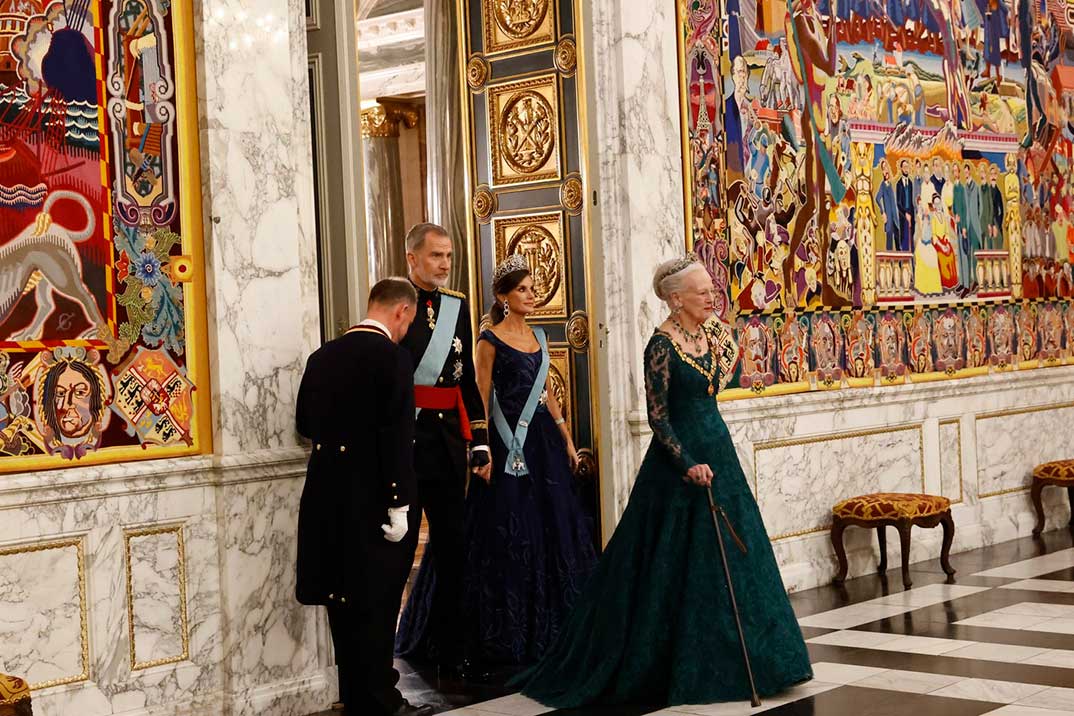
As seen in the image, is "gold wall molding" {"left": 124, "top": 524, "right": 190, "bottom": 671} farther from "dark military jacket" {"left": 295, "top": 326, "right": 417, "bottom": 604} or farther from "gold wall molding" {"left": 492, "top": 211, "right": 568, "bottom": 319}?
"gold wall molding" {"left": 492, "top": 211, "right": 568, "bottom": 319}

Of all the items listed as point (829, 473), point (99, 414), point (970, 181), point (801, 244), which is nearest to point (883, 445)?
point (829, 473)

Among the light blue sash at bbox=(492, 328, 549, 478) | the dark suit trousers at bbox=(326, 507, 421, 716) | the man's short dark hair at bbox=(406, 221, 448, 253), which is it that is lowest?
the dark suit trousers at bbox=(326, 507, 421, 716)

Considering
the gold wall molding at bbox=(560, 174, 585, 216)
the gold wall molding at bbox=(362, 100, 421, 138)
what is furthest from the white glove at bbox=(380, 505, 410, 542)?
the gold wall molding at bbox=(362, 100, 421, 138)

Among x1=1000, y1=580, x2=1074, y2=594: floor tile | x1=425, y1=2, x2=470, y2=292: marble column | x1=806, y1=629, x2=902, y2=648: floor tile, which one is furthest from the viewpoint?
x1=425, y1=2, x2=470, y2=292: marble column

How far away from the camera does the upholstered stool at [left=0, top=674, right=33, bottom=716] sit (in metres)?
3.42

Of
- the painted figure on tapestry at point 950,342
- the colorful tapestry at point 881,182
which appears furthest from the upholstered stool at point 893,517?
the painted figure on tapestry at point 950,342

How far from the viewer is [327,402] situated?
185 inches

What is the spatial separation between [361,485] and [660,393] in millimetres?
1136

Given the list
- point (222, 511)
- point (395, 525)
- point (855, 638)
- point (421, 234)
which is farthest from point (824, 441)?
point (222, 511)

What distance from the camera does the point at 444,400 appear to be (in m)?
5.57

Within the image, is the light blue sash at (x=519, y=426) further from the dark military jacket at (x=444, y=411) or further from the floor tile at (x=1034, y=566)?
the floor tile at (x=1034, y=566)

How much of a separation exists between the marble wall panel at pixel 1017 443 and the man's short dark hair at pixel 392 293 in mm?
4965

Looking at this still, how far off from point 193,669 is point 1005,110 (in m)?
6.34

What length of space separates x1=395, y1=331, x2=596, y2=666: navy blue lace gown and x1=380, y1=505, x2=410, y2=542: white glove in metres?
1.21
